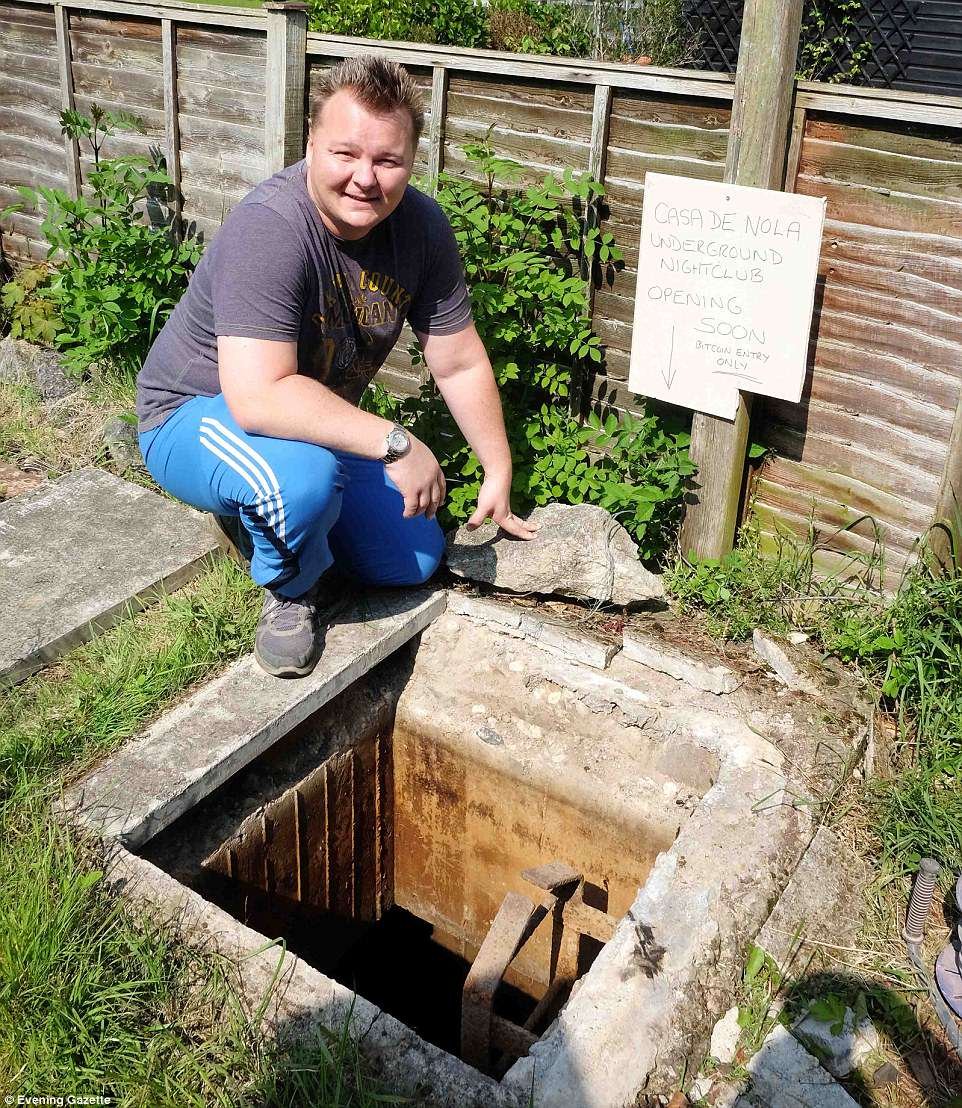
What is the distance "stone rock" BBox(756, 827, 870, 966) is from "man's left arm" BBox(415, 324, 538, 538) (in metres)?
1.39

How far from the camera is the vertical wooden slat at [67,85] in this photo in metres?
5.68

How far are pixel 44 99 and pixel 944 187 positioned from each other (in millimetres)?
5022

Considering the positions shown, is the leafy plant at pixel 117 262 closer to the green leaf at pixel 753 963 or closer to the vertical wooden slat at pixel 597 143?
the vertical wooden slat at pixel 597 143

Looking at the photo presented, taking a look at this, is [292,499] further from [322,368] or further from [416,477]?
[322,368]

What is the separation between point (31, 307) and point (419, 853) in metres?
3.82

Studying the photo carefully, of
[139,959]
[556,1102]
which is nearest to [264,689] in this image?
[139,959]

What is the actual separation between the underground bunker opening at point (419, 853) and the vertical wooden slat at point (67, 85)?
3.89m

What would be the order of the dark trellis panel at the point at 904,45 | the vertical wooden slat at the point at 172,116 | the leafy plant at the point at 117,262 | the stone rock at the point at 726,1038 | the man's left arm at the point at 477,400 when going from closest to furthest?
the stone rock at the point at 726,1038, the man's left arm at the point at 477,400, the leafy plant at the point at 117,262, the vertical wooden slat at the point at 172,116, the dark trellis panel at the point at 904,45

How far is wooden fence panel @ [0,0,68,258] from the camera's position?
5914mm

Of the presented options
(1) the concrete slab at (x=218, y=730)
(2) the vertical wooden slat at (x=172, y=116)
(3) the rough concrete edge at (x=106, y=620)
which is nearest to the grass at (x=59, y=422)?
(2) the vertical wooden slat at (x=172, y=116)

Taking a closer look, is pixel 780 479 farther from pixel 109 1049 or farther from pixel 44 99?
pixel 44 99

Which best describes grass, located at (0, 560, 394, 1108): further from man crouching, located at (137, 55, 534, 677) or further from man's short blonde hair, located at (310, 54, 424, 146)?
man's short blonde hair, located at (310, 54, 424, 146)

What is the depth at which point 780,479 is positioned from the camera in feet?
12.2

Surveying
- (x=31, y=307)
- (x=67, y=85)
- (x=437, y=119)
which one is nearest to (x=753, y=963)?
(x=437, y=119)
